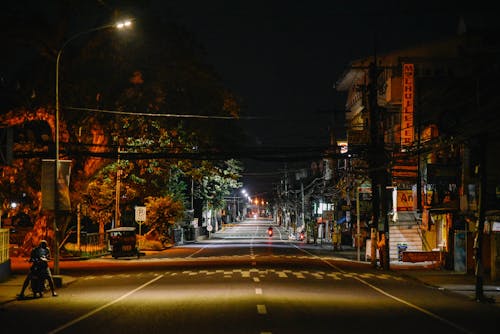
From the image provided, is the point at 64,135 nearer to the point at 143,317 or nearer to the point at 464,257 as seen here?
the point at 464,257

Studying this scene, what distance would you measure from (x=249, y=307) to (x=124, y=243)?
1319 inches

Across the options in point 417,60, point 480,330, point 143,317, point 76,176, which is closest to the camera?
point 480,330

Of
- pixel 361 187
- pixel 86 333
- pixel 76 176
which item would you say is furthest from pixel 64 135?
pixel 86 333

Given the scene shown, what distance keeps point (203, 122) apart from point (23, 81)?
38.1 ft

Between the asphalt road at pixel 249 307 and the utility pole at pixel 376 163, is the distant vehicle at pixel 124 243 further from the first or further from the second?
the asphalt road at pixel 249 307

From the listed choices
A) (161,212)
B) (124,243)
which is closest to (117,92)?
(124,243)

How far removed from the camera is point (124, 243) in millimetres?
50906

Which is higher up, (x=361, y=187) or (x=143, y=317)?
(x=361, y=187)

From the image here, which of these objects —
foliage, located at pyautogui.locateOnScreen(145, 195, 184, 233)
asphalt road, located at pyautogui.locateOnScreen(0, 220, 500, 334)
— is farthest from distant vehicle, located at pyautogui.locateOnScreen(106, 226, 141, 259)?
asphalt road, located at pyautogui.locateOnScreen(0, 220, 500, 334)

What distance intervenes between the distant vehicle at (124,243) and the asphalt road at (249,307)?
2013 cm

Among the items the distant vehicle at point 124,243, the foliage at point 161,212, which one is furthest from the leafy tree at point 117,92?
the foliage at point 161,212

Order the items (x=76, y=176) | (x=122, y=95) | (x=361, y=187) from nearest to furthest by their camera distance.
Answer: (x=122, y=95)
(x=76, y=176)
(x=361, y=187)

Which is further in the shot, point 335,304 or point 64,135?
point 64,135

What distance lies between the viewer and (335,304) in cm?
1989
